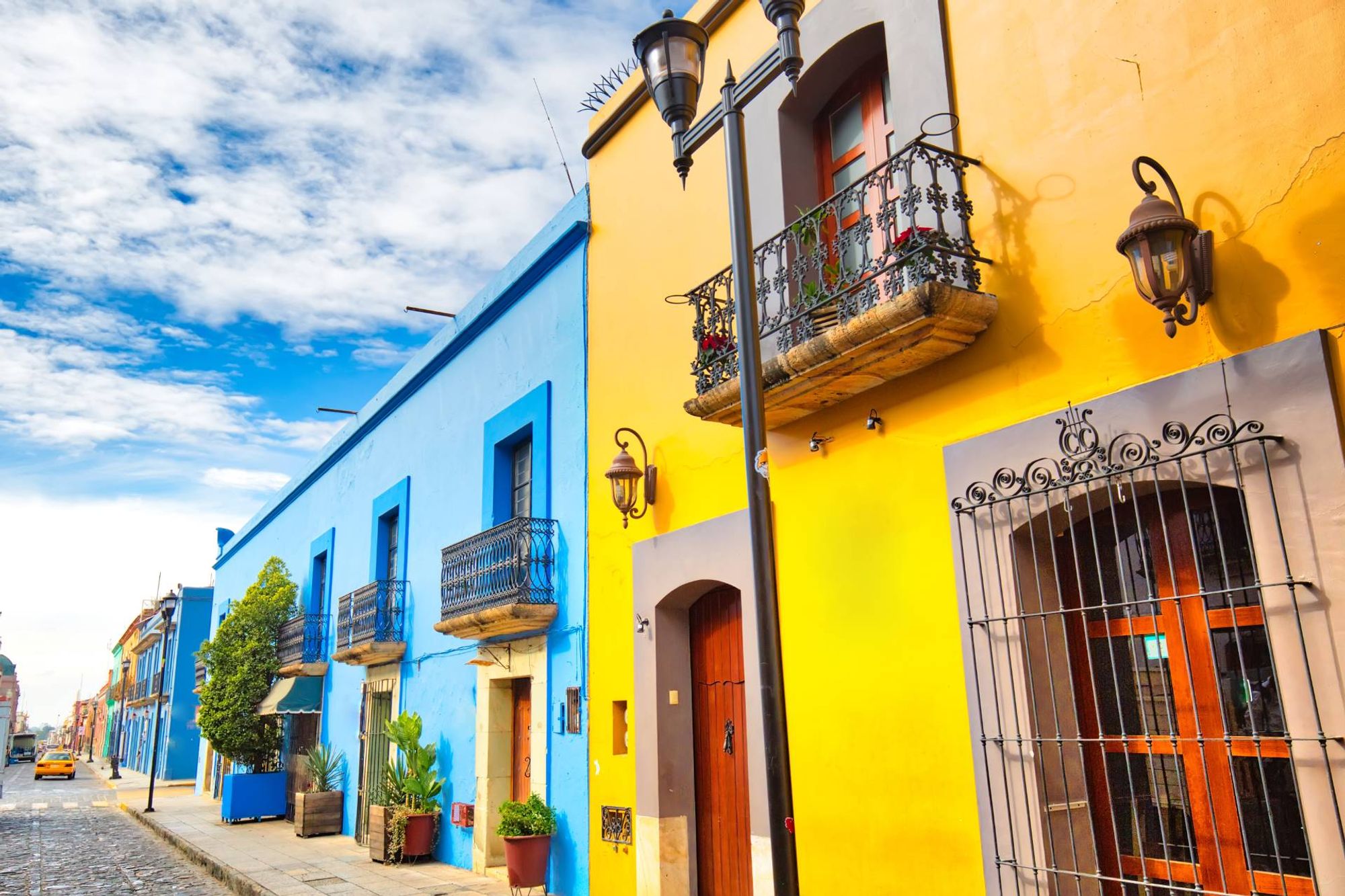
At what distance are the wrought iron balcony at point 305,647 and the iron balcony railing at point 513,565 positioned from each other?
7.75 metres

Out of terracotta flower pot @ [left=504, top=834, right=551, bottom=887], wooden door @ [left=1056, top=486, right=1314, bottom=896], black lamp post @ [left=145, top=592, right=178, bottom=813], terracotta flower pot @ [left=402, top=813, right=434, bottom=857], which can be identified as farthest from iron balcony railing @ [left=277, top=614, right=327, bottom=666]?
Result: wooden door @ [left=1056, top=486, right=1314, bottom=896]

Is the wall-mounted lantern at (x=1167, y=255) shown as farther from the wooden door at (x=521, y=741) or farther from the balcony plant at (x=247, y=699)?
the balcony plant at (x=247, y=699)

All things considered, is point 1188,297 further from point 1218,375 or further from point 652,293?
point 652,293

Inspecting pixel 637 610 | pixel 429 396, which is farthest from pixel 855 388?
pixel 429 396

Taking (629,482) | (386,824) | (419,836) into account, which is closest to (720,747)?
(629,482)

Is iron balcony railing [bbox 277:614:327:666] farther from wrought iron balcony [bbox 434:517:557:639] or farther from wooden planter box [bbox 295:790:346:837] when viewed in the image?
wrought iron balcony [bbox 434:517:557:639]

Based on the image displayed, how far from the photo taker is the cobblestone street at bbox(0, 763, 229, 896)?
10.9m

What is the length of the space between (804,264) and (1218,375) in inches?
96.5

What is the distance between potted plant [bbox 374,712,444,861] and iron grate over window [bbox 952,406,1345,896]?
25.1ft

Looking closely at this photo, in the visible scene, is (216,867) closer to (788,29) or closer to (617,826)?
(617,826)

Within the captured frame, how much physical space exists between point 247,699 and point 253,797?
164 cm

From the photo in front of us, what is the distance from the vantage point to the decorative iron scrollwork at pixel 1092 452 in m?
3.91

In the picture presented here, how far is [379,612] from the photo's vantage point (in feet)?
42.6

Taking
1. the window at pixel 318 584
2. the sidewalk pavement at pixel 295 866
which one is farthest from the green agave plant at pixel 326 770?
the window at pixel 318 584
